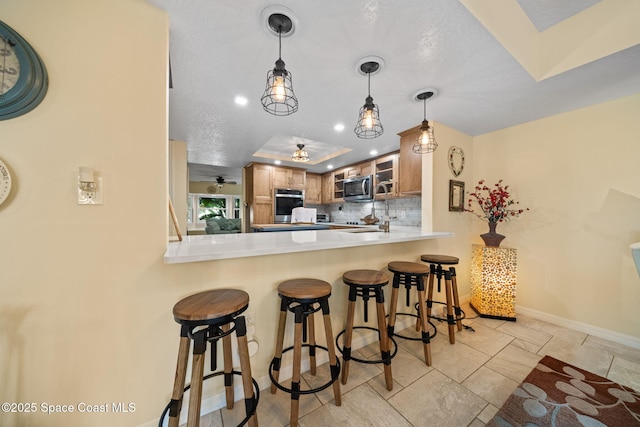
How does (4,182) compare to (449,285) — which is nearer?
(4,182)

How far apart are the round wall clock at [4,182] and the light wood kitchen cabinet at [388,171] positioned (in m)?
3.70

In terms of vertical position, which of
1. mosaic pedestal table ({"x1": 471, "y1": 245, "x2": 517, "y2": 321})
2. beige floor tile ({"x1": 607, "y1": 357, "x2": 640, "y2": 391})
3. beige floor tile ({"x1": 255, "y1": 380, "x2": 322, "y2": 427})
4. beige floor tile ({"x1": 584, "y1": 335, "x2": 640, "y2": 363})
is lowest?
beige floor tile ({"x1": 584, "y1": 335, "x2": 640, "y2": 363})

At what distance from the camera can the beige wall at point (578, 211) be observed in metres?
2.00

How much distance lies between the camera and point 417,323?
2230 millimetres

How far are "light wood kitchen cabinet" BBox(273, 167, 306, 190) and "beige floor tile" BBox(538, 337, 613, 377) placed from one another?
4560 millimetres

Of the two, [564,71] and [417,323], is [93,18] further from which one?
[417,323]

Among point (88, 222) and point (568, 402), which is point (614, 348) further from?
point (88, 222)

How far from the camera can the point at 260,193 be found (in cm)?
483

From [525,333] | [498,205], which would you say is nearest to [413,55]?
[498,205]

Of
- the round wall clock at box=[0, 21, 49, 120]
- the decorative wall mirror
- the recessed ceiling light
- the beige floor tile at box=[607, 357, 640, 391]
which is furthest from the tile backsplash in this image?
the round wall clock at box=[0, 21, 49, 120]

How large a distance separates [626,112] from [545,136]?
54 cm

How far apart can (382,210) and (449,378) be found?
3152 millimetres

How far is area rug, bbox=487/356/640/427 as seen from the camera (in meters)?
1.22

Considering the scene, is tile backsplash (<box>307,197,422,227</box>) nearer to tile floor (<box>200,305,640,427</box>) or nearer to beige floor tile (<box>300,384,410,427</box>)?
tile floor (<box>200,305,640,427</box>)
